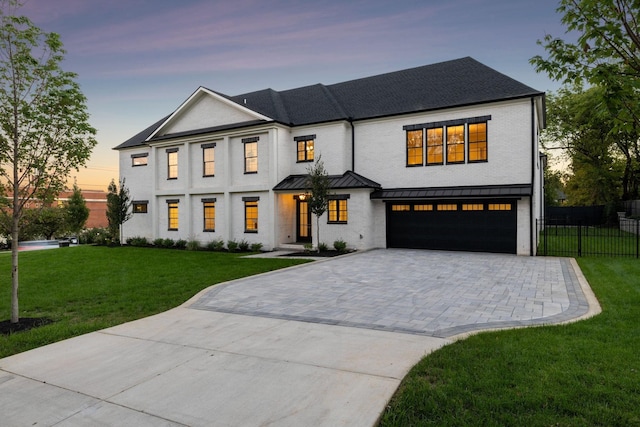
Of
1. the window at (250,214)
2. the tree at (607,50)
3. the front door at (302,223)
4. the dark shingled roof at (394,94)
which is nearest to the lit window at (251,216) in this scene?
the window at (250,214)

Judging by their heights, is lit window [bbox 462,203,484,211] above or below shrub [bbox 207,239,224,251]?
above

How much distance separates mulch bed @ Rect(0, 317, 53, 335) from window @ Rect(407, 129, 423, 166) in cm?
1673

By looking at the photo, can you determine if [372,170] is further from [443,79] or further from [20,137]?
[20,137]

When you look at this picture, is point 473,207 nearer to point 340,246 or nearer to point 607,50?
point 340,246

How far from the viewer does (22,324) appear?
7.03 meters

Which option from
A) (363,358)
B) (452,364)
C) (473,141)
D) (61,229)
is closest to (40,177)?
(363,358)

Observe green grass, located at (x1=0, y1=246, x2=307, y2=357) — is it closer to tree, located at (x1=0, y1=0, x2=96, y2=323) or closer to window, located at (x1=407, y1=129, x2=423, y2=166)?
tree, located at (x1=0, y1=0, x2=96, y2=323)

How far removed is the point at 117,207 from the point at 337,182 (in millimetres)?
16065

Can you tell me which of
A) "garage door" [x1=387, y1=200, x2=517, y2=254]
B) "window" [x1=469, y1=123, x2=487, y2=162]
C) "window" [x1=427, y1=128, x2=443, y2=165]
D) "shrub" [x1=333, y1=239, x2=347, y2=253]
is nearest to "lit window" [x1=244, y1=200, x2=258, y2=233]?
"shrub" [x1=333, y1=239, x2=347, y2=253]

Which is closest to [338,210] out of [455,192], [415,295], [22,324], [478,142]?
[455,192]

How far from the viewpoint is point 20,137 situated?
23.6 feet

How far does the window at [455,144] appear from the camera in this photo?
18.6 metres

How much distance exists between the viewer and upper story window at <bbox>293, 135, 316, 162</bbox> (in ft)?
72.0

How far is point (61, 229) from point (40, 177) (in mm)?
40160
